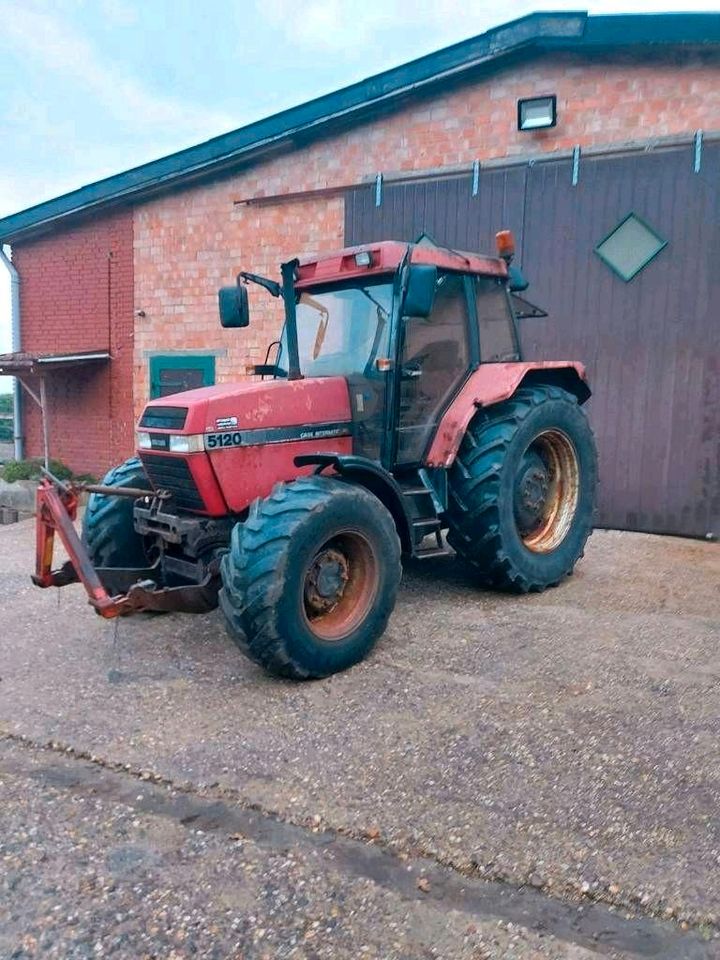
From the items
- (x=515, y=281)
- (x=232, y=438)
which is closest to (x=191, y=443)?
(x=232, y=438)

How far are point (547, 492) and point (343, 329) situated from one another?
1.96m

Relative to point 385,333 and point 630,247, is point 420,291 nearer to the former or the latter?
point 385,333

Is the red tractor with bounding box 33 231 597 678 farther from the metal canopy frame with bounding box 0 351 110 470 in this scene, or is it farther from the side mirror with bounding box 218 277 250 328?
the metal canopy frame with bounding box 0 351 110 470

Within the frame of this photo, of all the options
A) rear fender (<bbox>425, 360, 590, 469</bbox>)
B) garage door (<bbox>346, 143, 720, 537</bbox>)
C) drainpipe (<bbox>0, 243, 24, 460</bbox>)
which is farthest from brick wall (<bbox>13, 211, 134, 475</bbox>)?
rear fender (<bbox>425, 360, 590, 469</bbox>)

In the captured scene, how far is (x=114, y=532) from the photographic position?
476cm

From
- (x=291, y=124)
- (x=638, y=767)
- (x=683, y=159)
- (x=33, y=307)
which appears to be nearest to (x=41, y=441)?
(x=33, y=307)

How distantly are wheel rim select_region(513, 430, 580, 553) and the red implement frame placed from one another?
2786 millimetres

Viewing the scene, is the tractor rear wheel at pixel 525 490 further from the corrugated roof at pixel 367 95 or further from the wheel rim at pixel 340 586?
the corrugated roof at pixel 367 95

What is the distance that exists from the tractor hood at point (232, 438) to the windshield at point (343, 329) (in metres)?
0.28

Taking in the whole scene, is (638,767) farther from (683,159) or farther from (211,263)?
(211,263)

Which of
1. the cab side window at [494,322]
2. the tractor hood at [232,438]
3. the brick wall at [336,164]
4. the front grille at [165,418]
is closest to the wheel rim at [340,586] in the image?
the tractor hood at [232,438]

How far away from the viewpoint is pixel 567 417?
569 cm

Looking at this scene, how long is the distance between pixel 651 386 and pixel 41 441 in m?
8.34

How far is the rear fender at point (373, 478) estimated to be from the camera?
431 centimetres
